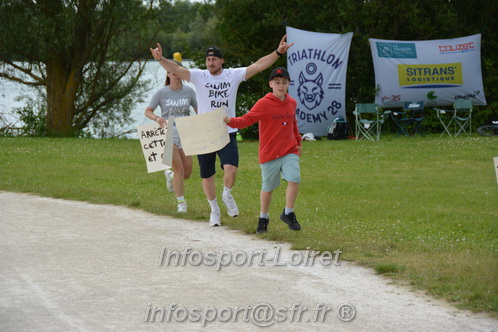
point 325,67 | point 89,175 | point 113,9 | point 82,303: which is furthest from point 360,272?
point 113,9

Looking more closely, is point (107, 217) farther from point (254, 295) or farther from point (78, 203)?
point (254, 295)

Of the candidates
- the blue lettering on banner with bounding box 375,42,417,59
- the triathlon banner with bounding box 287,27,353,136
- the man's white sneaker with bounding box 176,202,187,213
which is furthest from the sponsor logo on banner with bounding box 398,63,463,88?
the man's white sneaker with bounding box 176,202,187,213

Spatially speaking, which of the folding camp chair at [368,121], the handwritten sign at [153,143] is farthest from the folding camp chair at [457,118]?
the handwritten sign at [153,143]

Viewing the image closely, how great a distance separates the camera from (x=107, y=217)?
1009cm

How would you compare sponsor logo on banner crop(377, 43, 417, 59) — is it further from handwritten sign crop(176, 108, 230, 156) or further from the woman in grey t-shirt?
handwritten sign crop(176, 108, 230, 156)

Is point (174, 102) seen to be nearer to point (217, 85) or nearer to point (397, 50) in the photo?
point (217, 85)

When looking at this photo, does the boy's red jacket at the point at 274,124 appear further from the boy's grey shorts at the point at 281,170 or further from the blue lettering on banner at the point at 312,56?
the blue lettering on banner at the point at 312,56

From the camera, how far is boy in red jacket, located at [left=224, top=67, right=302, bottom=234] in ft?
27.9

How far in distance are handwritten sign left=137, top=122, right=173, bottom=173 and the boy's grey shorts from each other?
94.1 inches

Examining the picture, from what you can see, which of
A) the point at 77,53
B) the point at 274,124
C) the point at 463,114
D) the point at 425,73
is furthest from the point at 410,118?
the point at 274,124

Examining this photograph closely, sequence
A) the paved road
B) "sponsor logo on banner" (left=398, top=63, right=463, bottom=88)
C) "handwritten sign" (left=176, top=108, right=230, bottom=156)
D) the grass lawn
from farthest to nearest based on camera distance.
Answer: "sponsor logo on banner" (left=398, top=63, right=463, bottom=88), "handwritten sign" (left=176, top=108, right=230, bottom=156), the grass lawn, the paved road

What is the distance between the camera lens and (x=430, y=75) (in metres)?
24.6

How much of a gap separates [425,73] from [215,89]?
654 inches

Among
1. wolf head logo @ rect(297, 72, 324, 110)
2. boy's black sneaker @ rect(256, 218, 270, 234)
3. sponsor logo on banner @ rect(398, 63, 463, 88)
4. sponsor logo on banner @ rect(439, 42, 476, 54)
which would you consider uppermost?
sponsor logo on banner @ rect(439, 42, 476, 54)
